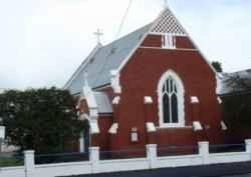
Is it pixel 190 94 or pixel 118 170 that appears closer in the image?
pixel 118 170

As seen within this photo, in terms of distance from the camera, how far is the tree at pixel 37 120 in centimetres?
2822

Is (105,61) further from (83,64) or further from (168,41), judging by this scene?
(83,64)

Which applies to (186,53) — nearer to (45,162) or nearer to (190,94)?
(190,94)

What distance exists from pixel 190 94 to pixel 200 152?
31.6 feet

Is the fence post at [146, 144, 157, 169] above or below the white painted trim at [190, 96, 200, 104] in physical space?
below

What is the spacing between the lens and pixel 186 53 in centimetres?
3894

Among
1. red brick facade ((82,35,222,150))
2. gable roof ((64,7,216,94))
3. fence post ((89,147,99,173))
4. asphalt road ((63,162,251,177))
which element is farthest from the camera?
gable roof ((64,7,216,94))

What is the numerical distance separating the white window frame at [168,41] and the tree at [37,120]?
10805 millimetres

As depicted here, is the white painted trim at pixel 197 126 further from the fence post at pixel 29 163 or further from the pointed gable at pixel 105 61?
the fence post at pixel 29 163

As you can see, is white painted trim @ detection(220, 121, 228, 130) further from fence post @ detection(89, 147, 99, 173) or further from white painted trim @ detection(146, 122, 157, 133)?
fence post @ detection(89, 147, 99, 173)

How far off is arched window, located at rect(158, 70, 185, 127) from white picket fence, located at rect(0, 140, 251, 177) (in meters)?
7.91

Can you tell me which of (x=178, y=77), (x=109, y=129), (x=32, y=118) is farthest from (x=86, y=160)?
(x=178, y=77)

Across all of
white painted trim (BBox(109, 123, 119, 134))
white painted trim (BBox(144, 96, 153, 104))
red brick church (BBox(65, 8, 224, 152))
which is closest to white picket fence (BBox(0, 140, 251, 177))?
red brick church (BBox(65, 8, 224, 152))

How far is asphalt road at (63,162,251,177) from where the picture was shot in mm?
23625
